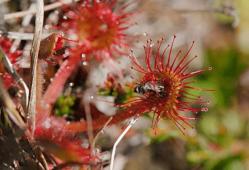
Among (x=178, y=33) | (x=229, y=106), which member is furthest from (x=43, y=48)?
(x=229, y=106)

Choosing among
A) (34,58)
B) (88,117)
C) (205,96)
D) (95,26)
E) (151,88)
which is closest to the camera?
(34,58)

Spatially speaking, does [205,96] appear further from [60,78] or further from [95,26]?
[60,78]

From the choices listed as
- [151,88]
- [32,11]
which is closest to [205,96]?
[32,11]

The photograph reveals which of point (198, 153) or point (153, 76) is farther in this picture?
point (198, 153)

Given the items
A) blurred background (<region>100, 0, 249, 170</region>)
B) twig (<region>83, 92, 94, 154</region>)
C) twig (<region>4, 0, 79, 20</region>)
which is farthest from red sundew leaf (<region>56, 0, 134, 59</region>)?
blurred background (<region>100, 0, 249, 170</region>)

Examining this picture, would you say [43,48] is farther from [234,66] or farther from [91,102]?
[234,66]

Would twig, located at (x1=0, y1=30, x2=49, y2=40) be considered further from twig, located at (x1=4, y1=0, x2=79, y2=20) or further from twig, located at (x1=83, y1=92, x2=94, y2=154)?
twig, located at (x1=83, y1=92, x2=94, y2=154)

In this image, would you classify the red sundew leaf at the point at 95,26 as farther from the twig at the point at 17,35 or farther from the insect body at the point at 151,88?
the insect body at the point at 151,88
